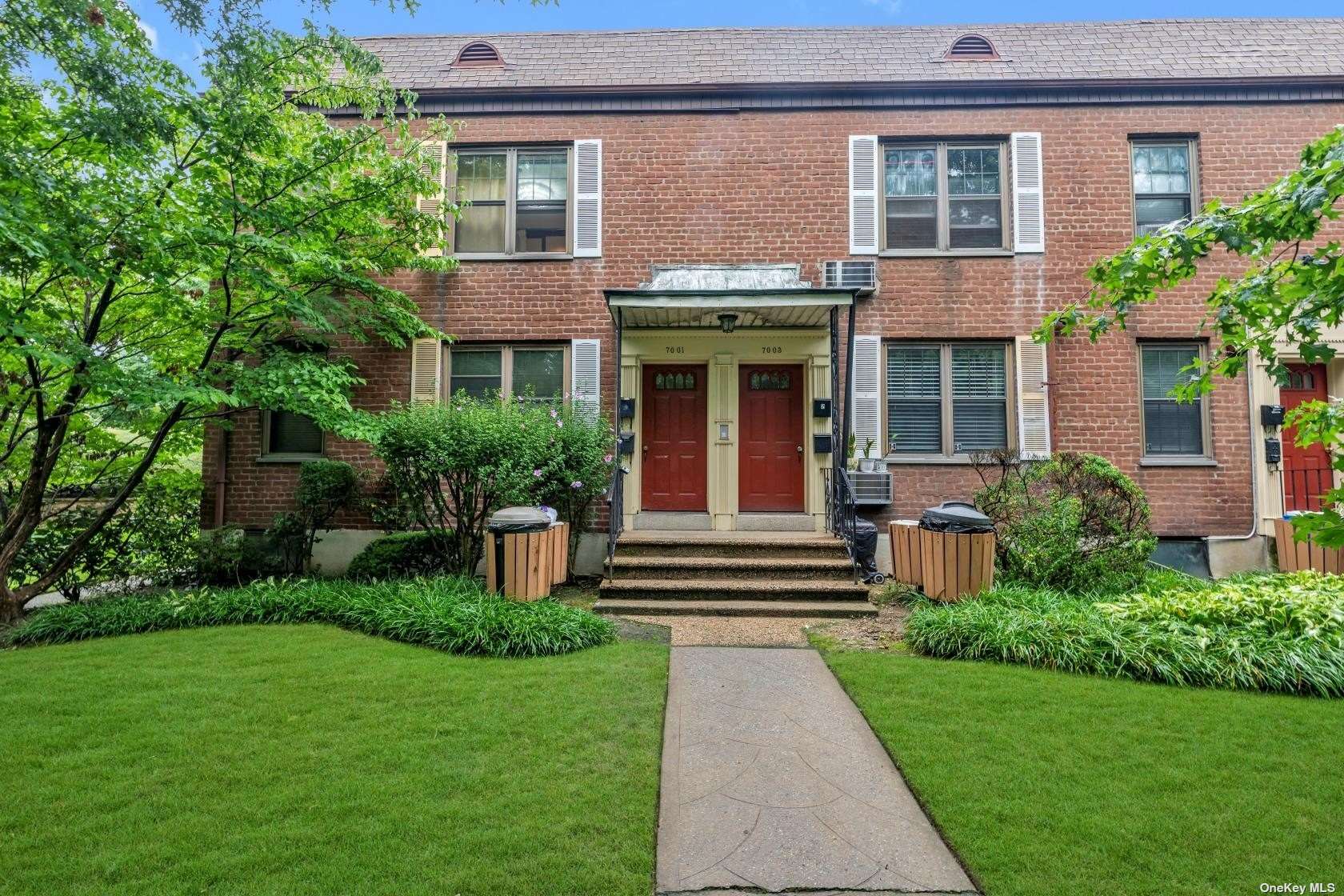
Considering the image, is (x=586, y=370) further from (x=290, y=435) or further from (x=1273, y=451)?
(x=1273, y=451)

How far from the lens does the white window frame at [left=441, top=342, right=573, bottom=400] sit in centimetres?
865

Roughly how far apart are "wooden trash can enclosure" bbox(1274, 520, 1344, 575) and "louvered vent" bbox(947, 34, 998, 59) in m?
6.95

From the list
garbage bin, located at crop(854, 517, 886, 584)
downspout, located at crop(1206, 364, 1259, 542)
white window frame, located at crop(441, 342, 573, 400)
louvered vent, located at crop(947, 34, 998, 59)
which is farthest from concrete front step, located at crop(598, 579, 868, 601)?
louvered vent, located at crop(947, 34, 998, 59)

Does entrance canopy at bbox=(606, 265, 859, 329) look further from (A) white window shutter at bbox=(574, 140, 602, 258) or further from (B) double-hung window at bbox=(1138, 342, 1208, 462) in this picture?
(B) double-hung window at bbox=(1138, 342, 1208, 462)

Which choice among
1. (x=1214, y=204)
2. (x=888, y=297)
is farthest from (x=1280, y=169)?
(x=1214, y=204)

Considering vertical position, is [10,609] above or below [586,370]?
below

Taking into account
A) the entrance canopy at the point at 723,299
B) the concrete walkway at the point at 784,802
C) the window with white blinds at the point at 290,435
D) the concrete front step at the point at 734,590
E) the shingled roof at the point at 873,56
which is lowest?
the concrete walkway at the point at 784,802

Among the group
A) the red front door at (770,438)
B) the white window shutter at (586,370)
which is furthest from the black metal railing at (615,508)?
the red front door at (770,438)

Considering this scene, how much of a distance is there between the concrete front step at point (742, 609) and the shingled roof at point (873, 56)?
21.8 feet

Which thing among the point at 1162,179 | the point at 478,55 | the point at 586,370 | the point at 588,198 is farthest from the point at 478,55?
the point at 1162,179

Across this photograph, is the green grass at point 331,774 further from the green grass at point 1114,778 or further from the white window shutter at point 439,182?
the white window shutter at point 439,182

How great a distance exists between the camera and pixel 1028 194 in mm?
8383

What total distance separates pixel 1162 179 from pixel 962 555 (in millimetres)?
6219

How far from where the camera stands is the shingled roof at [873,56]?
853 cm
